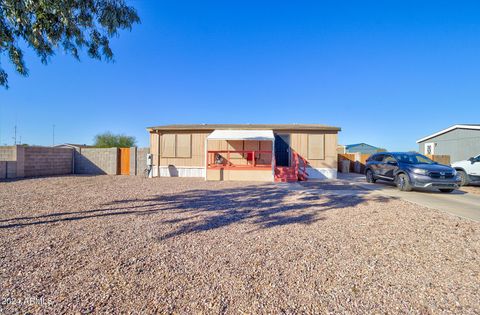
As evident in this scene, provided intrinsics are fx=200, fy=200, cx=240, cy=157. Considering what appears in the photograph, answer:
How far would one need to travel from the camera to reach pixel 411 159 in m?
8.42

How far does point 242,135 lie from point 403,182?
7379 mm

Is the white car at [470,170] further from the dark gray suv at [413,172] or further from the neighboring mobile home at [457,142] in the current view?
the neighboring mobile home at [457,142]

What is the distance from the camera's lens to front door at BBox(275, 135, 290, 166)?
40.1 feet

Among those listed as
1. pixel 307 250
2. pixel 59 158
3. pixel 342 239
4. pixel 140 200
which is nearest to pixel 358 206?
pixel 342 239

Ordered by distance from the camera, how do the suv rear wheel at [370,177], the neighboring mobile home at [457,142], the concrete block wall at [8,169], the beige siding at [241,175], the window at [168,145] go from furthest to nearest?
the neighboring mobile home at [457,142]
the window at [168,145]
the concrete block wall at [8,169]
the beige siding at [241,175]
the suv rear wheel at [370,177]

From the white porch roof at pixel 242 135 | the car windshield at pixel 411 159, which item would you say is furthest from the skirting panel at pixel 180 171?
the car windshield at pixel 411 159

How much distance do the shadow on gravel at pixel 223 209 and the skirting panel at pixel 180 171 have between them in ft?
17.6

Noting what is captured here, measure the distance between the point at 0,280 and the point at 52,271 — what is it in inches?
17.4

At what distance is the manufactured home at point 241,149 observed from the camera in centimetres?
1166

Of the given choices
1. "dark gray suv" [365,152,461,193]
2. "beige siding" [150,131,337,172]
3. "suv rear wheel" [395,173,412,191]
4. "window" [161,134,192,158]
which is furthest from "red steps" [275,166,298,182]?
"window" [161,134,192,158]

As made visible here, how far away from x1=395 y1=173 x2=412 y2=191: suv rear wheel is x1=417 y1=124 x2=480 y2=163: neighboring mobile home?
14475mm

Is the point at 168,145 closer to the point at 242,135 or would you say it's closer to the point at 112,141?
the point at 242,135

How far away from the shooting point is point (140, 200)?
5.91 m

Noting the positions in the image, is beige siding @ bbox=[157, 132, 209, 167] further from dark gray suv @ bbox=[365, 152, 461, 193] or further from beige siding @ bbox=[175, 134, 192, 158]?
dark gray suv @ bbox=[365, 152, 461, 193]
